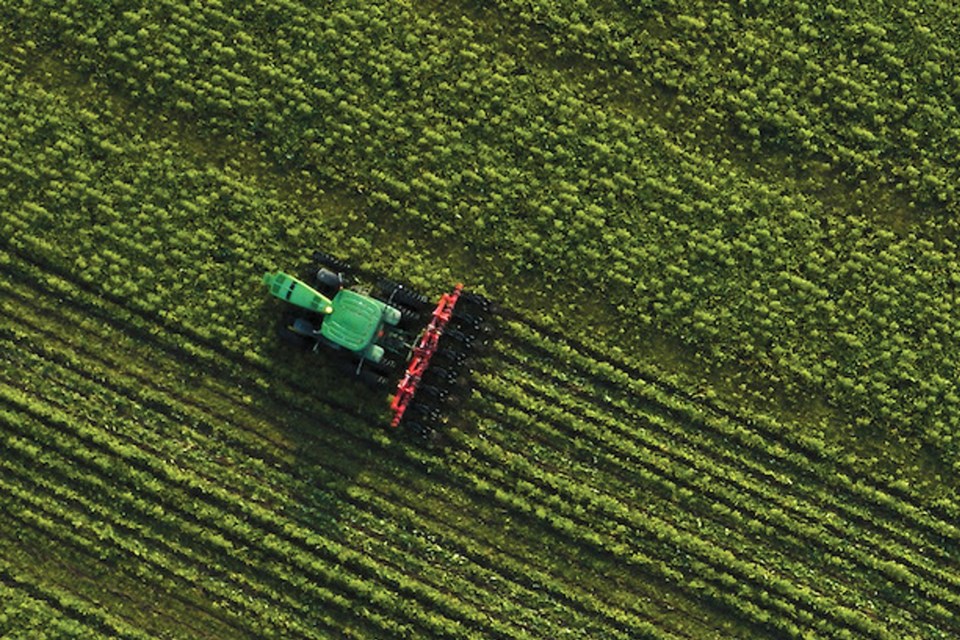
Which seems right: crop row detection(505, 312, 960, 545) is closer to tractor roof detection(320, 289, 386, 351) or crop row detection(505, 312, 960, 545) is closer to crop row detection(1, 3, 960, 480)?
crop row detection(1, 3, 960, 480)

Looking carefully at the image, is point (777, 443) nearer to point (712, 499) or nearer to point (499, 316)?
point (712, 499)

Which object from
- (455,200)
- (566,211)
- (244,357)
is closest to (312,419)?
(244,357)

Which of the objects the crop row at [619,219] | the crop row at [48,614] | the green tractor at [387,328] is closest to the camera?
the green tractor at [387,328]

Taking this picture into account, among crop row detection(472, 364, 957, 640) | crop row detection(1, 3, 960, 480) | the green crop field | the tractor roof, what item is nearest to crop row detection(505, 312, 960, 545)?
the green crop field

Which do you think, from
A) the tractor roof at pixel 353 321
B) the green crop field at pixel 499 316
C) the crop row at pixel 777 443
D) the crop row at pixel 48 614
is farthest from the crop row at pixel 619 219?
the crop row at pixel 48 614

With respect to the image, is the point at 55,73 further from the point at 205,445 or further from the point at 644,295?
the point at 644,295

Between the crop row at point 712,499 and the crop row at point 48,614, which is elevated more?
the crop row at point 712,499

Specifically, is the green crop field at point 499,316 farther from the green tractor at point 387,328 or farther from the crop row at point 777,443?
the green tractor at point 387,328

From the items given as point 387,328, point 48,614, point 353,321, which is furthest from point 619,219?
point 48,614
